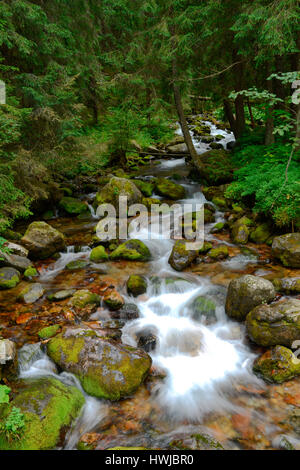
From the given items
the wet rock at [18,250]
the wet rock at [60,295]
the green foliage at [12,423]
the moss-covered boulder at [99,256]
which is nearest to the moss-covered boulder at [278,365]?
the green foliage at [12,423]

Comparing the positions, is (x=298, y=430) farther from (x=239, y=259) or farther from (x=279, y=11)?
(x=279, y=11)

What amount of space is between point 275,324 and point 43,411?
12.1 ft

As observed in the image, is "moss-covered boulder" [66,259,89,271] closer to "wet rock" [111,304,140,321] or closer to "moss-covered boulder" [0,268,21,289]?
"moss-covered boulder" [0,268,21,289]

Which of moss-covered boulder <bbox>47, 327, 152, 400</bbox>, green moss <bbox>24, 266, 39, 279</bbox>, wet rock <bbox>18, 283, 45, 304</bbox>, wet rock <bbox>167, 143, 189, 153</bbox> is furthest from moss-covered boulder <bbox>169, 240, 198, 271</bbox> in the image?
wet rock <bbox>167, 143, 189, 153</bbox>

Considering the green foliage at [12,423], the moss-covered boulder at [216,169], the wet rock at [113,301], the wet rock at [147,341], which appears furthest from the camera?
the moss-covered boulder at [216,169]

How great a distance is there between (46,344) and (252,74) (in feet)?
41.8

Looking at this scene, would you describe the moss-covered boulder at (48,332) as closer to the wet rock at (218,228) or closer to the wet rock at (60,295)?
the wet rock at (60,295)

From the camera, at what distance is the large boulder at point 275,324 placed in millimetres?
4355

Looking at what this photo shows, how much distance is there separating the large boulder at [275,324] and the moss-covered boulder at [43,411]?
3.05m

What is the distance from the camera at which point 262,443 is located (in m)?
3.38

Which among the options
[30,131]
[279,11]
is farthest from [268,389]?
[30,131]

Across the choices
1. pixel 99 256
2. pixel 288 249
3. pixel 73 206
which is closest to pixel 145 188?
pixel 73 206

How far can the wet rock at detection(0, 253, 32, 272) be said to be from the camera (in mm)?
6777

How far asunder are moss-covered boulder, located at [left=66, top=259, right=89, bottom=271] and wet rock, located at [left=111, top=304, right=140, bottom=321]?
2227 millimetres
